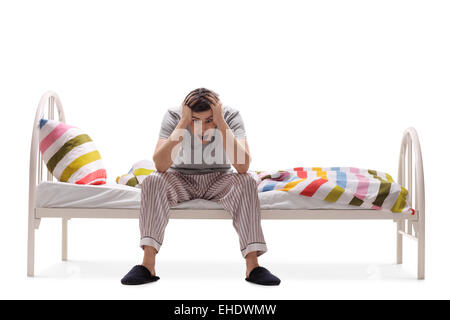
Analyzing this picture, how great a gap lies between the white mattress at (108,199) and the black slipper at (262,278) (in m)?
0.35

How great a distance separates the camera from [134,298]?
2336mm

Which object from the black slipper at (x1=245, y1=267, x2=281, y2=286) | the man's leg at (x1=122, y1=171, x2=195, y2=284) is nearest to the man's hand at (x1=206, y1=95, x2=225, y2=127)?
the man's leg at (x1=122, y1=171, x2=195, y2=284)

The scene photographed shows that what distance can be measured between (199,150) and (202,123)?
152 millimetres

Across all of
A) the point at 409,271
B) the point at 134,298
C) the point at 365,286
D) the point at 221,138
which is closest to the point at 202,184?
the point at 221,138

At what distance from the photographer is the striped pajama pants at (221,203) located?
104 inches

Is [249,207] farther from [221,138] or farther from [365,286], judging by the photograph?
[365,286]

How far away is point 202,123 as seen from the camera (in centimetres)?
286

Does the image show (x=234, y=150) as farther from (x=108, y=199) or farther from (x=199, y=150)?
(x=108, y=199)

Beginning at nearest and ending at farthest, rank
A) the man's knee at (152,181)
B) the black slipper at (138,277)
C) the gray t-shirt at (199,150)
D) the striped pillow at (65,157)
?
the black slipper at (138,277) → the man's knee at (152,181) → the gray t-shirt at (199,150) → the striped pillow at (65,157)

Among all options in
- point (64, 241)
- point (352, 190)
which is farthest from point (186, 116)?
point (64, 241)

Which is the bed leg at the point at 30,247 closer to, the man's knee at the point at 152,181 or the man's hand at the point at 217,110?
the man's knee at the point at 152,181

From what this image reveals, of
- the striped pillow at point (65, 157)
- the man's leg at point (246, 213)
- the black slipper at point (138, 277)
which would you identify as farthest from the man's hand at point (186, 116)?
the black slipper at point (138, 277)

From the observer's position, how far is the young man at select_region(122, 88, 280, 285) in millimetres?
2621

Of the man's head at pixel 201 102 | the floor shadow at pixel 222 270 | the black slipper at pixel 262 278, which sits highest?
the man's head at pixel 201 102
